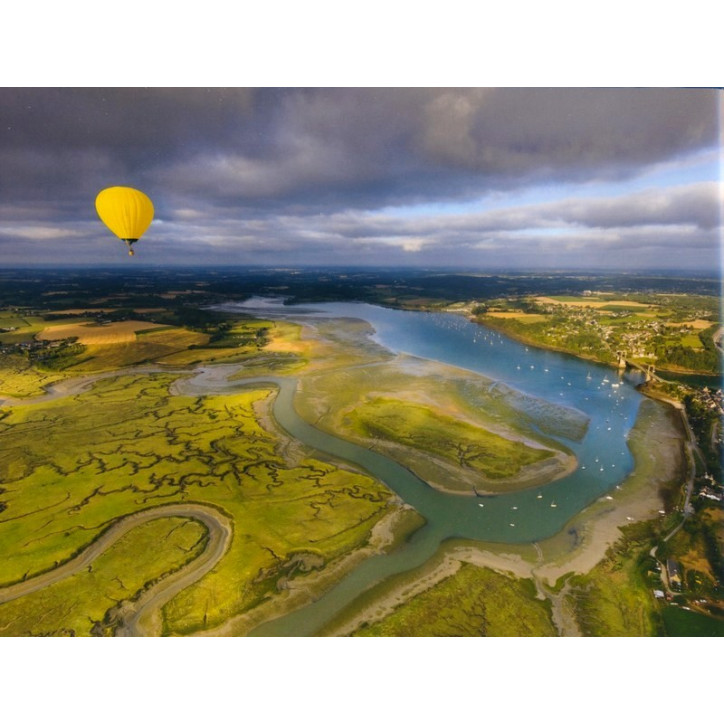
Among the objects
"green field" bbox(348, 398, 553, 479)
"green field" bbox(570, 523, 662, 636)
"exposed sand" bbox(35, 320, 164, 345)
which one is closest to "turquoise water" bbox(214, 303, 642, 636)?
"green field" bbox(348, 398, 553, 479)

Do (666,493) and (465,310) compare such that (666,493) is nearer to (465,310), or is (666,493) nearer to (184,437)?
(184,437)

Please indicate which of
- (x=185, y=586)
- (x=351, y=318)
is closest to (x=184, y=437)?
(x=185, y=586)

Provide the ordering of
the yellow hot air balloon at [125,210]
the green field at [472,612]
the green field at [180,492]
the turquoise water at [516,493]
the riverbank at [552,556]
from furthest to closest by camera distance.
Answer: the yellow hot air balloon at [125,210] → the turquoise water at [516,493] → the green field at [180,492] → the riverbank at [552,556] → the green field at [472,612]

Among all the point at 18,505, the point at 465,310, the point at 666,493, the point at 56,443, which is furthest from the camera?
the point at 465,310

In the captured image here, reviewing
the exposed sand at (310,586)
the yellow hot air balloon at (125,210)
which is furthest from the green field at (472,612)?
the yellow hot air balloon at (125,210)

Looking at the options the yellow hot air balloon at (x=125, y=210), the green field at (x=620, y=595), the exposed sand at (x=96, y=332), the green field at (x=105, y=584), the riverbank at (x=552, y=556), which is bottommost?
the green field at (x=620, y=595)

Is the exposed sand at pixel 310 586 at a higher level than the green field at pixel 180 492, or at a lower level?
lower

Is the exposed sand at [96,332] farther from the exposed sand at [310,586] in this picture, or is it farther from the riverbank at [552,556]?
the riverbank at [552,556]
